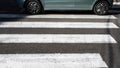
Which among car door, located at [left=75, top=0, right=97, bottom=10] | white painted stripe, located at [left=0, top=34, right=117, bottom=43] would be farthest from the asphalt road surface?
car door, located at [left=75, top=0, right=97, bottom=10]

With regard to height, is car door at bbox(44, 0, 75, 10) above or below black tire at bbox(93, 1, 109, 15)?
above

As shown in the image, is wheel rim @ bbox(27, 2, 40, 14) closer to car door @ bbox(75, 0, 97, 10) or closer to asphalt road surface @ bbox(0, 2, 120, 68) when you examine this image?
asphalt road surface @ bbox(0, 2, 120, 68)

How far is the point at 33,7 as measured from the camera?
12.5 metres

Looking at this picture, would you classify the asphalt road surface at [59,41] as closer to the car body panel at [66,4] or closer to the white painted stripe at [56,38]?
the white painted stripe at [56,38]

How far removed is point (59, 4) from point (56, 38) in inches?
177

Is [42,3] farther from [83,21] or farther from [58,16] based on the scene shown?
[83,21]

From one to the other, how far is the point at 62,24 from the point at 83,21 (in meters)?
1.05

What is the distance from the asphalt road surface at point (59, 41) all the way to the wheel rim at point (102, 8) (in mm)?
594

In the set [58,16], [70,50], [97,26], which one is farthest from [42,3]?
[70,50]

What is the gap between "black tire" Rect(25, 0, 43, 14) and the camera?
1248 centimetres

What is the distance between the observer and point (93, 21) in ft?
36.5

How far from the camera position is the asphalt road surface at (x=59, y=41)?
6215mm

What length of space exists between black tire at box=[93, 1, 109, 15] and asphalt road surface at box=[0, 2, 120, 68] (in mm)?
545

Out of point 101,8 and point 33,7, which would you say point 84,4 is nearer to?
point 101,8
